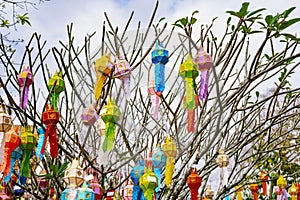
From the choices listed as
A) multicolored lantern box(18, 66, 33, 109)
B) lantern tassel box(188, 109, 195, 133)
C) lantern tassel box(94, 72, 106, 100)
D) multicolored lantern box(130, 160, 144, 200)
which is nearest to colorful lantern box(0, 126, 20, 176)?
multicolored lantern box(18, 66, 33, 109)

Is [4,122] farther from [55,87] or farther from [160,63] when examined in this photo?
[160,63]

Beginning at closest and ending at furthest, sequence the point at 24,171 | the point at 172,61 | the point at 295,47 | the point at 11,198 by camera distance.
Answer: the point at 24,171, the point at 11,198, the point at 295,47, the point at 172,61

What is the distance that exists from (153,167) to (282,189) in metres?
1.11

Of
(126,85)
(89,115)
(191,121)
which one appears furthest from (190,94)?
(89,115)

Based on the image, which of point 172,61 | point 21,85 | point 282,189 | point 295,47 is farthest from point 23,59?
point 282,189

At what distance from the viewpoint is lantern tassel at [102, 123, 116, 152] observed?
115 cm

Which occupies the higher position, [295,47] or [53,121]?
[295,47]

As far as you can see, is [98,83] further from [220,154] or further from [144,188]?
[220,154]

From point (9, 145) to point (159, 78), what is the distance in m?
0.46

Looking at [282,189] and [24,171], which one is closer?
[24,171]

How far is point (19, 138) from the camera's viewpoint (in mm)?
1233

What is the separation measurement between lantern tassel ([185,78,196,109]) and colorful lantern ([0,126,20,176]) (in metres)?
0.49

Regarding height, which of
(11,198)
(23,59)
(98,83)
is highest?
(23,59)

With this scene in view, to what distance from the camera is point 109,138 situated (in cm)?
116
